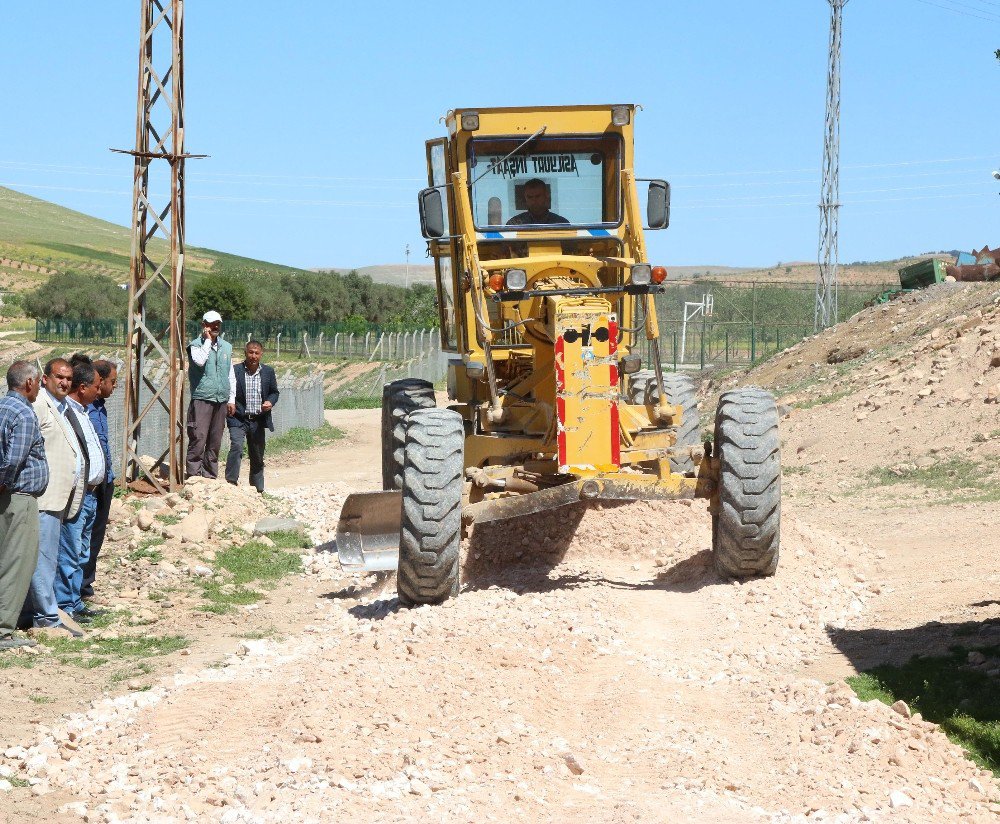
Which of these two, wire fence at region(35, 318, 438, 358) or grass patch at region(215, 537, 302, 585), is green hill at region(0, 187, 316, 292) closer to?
wire fence at region(35, 318, 438, 358)

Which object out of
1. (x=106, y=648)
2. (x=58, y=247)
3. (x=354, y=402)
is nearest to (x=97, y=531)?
(x=106, y=648)

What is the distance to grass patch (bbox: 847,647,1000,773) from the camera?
668cm

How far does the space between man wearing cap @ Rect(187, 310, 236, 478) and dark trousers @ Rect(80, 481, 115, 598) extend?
14.2 feet

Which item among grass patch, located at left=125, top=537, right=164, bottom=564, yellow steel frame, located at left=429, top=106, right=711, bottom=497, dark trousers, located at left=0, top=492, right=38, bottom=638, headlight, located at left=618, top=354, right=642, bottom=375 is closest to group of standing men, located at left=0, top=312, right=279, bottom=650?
dark trousers, located at left=0, top=492, right=38, bottom=638

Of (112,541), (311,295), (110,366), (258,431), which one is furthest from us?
(311,295)

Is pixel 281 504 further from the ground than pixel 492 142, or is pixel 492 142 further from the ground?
pixel 492 142

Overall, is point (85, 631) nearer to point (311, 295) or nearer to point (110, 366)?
point (110, 366)

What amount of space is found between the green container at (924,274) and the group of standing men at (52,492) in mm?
30770

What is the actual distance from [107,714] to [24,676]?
1.04 metres

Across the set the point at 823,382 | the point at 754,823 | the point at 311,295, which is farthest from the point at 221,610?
the point at 311,295

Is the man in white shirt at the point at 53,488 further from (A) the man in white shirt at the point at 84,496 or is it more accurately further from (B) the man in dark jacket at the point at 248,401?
(B) the man in dark jacket at the point at 248,401

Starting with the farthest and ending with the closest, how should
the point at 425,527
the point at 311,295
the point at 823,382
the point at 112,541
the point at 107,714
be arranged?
the point at 311,295, the point at 823,382, the point at 112,541, the point at 425,527, the point at 107,714

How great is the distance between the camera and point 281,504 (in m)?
15.5

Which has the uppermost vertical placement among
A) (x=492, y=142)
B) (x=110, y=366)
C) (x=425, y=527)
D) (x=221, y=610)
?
(x=492, y=142)
